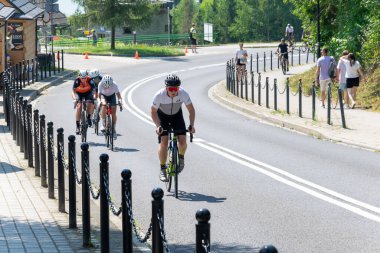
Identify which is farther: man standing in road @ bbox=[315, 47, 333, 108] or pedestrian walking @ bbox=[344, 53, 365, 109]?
man standing in road @ bbox=[315, 47, 333, 108]

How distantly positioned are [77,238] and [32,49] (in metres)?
35.9

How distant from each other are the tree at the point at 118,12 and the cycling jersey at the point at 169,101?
5324cm

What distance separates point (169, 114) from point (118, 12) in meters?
54.0

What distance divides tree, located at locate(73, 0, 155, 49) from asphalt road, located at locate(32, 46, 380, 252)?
39276mm

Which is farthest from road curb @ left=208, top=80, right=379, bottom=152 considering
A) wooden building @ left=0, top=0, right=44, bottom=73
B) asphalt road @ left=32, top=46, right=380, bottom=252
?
wooden building @ left=0, top=0, right=44, bottom=73

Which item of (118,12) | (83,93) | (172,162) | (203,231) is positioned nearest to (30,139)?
(172,162)

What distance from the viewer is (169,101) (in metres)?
14.7

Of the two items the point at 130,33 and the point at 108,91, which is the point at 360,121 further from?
the point at 130,33

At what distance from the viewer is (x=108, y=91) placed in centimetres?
2145

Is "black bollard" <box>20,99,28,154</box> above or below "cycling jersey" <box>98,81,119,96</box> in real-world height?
below

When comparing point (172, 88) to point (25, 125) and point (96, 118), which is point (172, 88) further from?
point (96, 118)

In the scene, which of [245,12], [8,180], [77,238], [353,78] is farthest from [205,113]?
[245,12]

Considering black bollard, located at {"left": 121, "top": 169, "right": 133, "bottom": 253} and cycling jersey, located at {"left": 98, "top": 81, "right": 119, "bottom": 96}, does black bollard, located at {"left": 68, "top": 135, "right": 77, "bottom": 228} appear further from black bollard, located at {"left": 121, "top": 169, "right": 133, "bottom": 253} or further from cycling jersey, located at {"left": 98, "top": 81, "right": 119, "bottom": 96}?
cycling jersey, located at {"left": 98, "top": 81, "right": 119, "bottom": 96}

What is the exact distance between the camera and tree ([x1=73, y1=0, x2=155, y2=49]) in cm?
6788
